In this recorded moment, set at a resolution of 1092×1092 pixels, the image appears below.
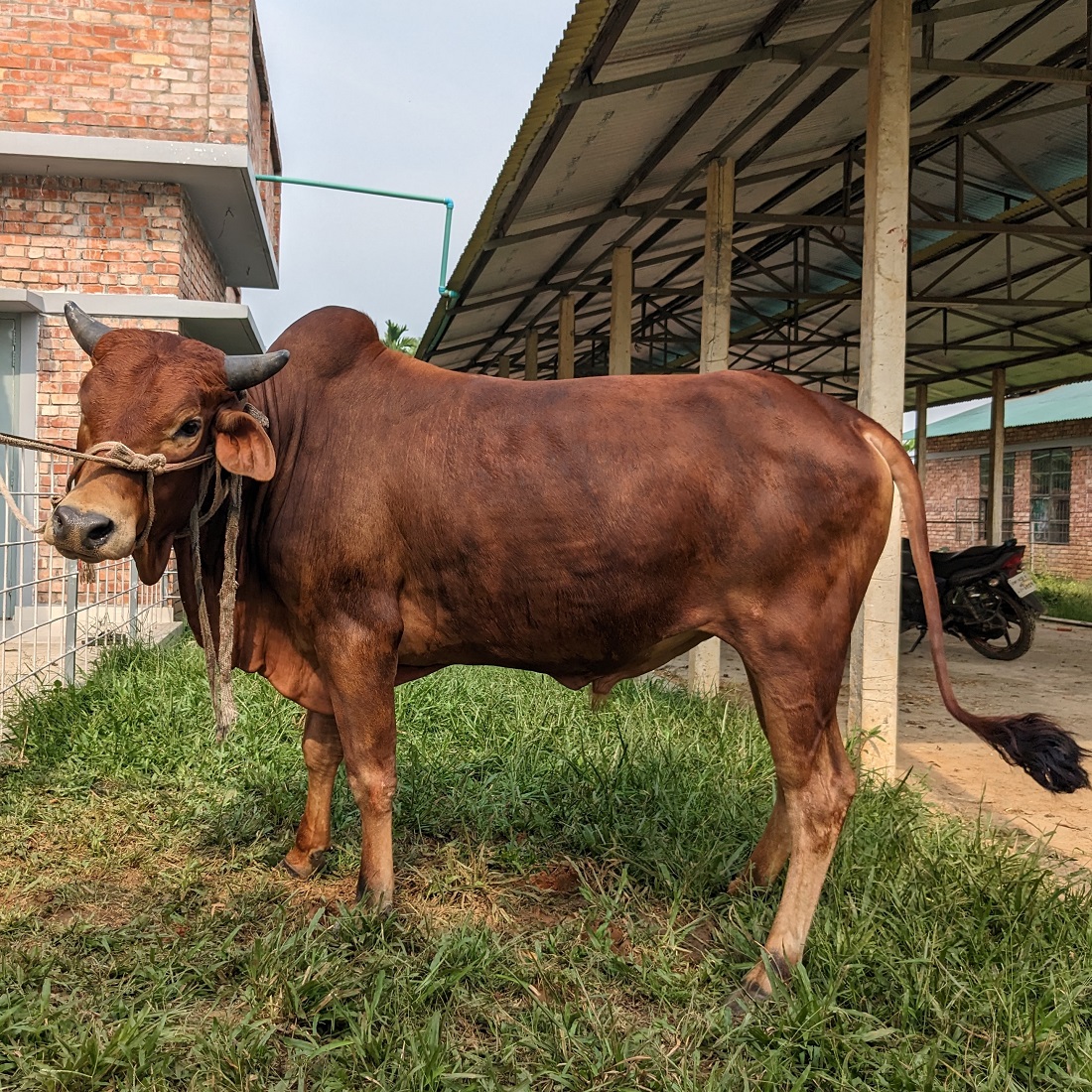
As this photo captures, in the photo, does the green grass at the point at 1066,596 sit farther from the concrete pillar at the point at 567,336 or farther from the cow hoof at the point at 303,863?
the cow hoof at the point at 303,863

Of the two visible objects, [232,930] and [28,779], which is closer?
[232,930]

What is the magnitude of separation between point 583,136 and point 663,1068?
5484 mm

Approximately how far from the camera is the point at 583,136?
6105mm

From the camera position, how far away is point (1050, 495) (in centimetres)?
1820

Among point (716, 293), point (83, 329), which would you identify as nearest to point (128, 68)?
point (716, 293)

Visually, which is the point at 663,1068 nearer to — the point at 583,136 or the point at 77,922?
the point at 77,922

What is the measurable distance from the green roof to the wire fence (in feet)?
51.9

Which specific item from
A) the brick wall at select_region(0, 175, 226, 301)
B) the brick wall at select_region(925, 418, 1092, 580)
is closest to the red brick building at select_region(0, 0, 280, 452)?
the brick wall at select_region(0, 175, 226, 301)

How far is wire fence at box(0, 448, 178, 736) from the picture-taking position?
5027 mm

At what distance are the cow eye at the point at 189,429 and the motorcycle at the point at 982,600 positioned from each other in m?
7.65

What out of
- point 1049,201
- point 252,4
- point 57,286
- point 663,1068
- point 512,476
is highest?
point 252,4

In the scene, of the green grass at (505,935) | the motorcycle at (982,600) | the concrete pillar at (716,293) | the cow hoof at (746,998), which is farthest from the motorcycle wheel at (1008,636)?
the cow hoof at (746,998)

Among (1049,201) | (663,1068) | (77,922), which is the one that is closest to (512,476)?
(663,1068)

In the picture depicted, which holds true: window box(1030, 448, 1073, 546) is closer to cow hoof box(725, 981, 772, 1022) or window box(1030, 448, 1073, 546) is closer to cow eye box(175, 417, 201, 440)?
cow hoof box(725, 981, 772, 1022)
